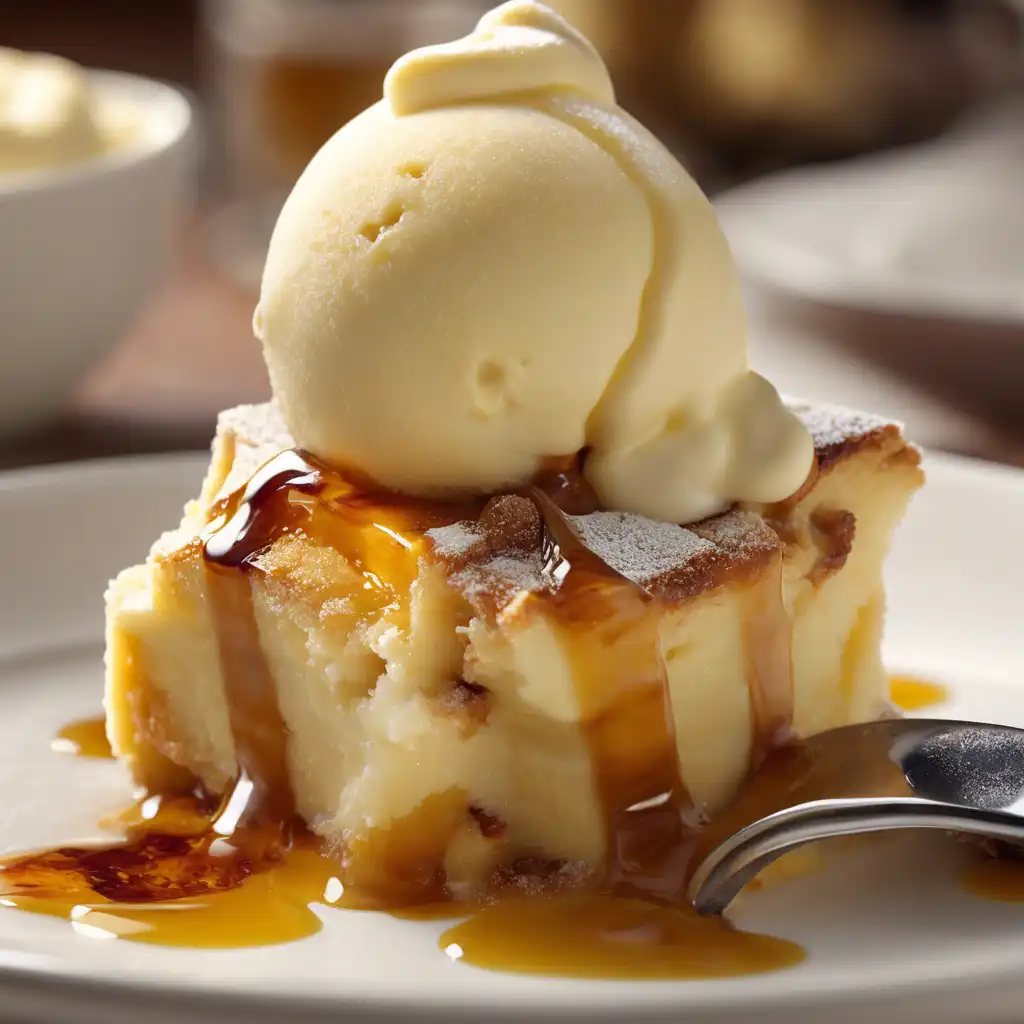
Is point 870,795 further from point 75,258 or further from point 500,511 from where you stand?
point 75,258

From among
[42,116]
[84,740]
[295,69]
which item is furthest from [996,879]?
[295,69]

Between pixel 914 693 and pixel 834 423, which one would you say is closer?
pixel 834 423

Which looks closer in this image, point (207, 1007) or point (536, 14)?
point (207, 1007)

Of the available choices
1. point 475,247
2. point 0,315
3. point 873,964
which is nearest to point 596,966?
point 873,964

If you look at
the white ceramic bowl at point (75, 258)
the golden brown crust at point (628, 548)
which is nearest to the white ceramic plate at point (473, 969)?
the golden brown crust at point (628, 548)

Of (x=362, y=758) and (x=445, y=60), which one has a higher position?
(x=445, y=60)

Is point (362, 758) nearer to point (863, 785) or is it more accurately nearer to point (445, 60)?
point (863, 785)
